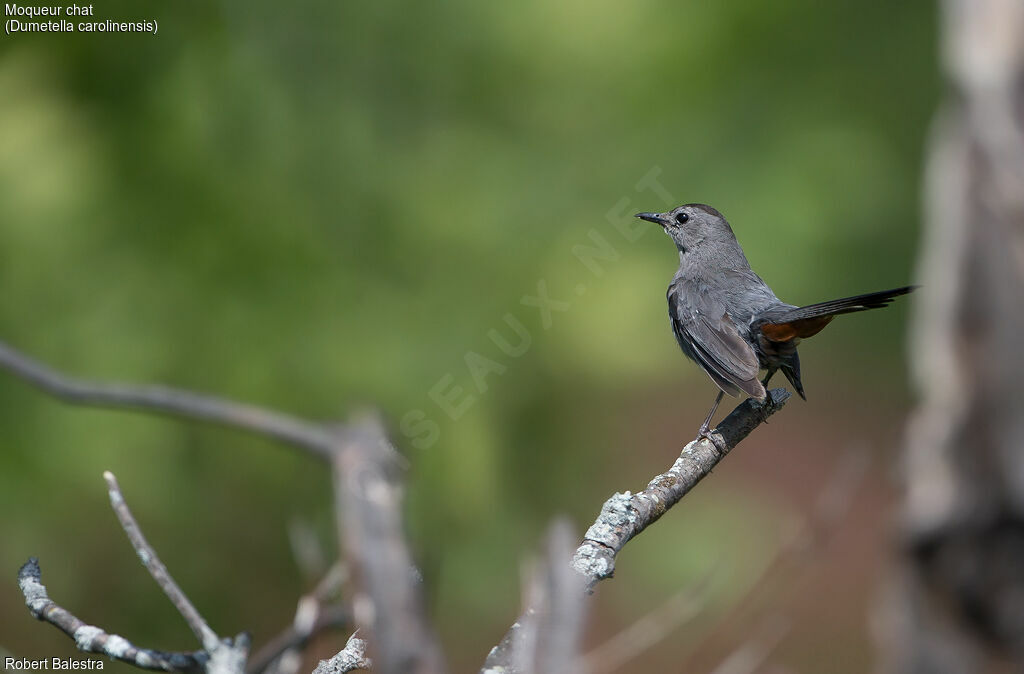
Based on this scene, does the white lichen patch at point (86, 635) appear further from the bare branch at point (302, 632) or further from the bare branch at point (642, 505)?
the bare branch at point (642, 505)

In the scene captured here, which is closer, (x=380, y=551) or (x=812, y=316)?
(x=380, y=551)

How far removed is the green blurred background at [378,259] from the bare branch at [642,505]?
6.35 feet

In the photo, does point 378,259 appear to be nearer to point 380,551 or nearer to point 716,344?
point 716,344

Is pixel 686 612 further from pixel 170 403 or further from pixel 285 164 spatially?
A: pixel 285 164

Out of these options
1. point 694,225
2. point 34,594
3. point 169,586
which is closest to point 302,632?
point 169,586

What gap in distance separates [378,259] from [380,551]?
4.26 m

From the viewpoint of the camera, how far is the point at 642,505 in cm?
202

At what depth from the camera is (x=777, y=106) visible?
20.3ft

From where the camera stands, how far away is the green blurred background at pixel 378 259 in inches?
185

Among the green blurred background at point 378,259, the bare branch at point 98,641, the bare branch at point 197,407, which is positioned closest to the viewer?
the bare branch at point 197,407

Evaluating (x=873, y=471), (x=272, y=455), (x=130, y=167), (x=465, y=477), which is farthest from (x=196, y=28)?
(x=873, y=471)

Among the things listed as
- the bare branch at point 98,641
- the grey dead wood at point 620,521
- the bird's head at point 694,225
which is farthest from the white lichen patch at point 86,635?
the bird's head at point 694,225

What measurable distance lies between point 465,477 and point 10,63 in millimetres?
3001

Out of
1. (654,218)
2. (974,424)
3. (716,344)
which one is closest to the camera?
(974,424)
